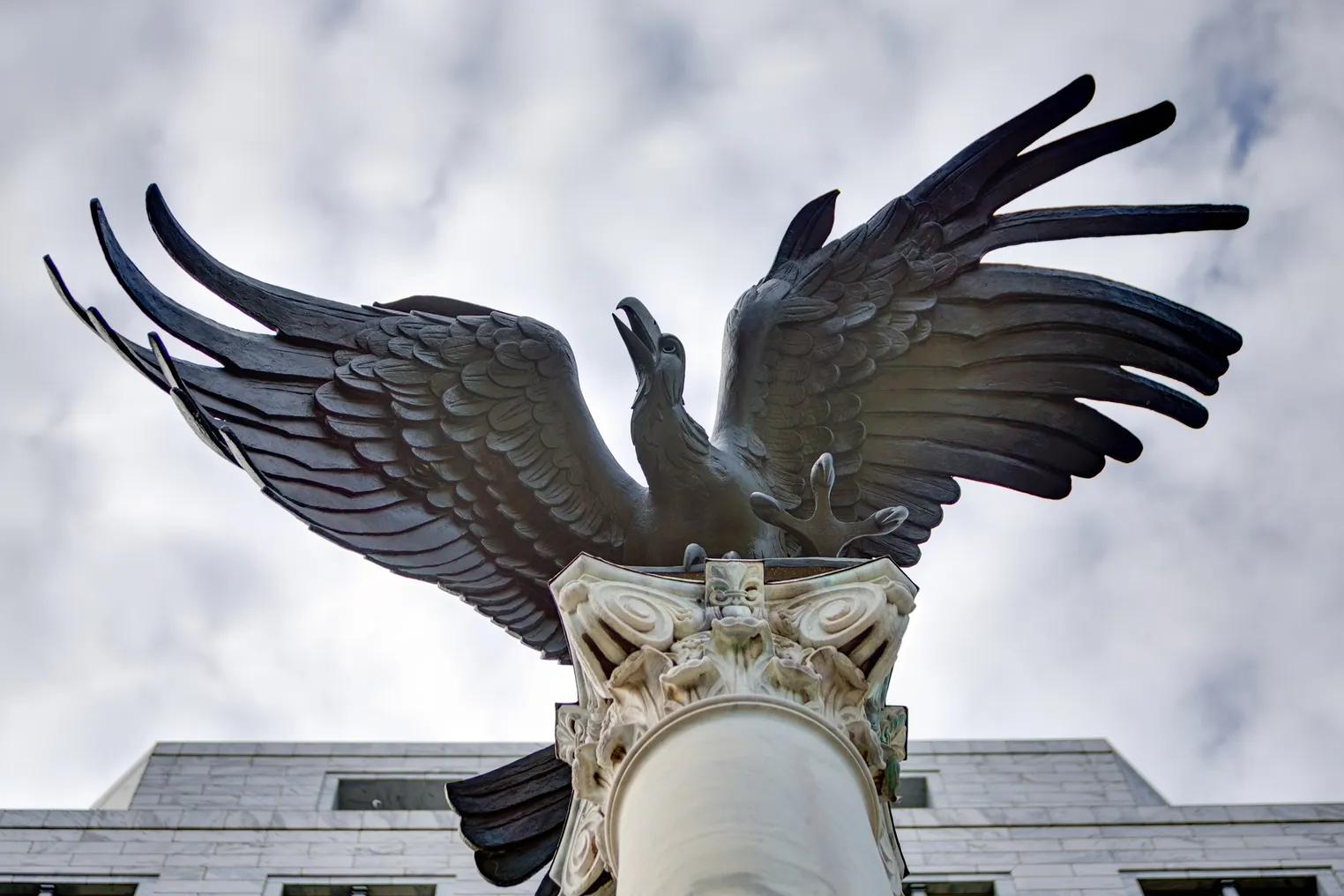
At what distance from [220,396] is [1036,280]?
5.65m

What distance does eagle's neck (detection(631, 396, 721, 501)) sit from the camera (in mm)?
10000

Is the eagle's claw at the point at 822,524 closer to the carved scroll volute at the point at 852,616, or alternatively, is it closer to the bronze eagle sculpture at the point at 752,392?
the bronze eagle sculpture at the point at 752,392

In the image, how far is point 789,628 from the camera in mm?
8383

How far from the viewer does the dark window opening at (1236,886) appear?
23.3m

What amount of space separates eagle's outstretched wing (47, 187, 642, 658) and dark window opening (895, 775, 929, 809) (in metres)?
15.7

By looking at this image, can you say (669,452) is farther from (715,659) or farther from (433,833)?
(433,833)

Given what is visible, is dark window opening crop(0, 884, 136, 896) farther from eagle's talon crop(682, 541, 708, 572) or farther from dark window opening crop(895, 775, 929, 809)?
eagle's talon crop(682, 541, 708, 572)

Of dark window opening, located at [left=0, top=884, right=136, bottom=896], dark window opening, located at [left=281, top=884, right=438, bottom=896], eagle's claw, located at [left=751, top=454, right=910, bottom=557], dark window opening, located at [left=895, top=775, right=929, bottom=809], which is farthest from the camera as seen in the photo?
dark window opening, located at [left=895, top=775, right=929, bottom=809]

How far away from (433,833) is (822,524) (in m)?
15.5

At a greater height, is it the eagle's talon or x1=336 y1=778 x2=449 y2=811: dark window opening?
x1=336 y1=778 x2=449 y2=811: dark window opening

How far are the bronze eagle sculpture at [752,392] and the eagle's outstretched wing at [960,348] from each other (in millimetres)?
18

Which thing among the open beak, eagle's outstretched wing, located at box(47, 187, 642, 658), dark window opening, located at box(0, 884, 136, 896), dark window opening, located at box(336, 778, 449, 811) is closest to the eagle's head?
the open beak

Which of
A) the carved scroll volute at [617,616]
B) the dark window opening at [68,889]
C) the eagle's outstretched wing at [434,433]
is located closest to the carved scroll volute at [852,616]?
the carved scroll volute at [617,616]

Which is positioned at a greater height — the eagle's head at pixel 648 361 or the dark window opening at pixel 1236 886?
the dark window opening at pixel 1236 886
